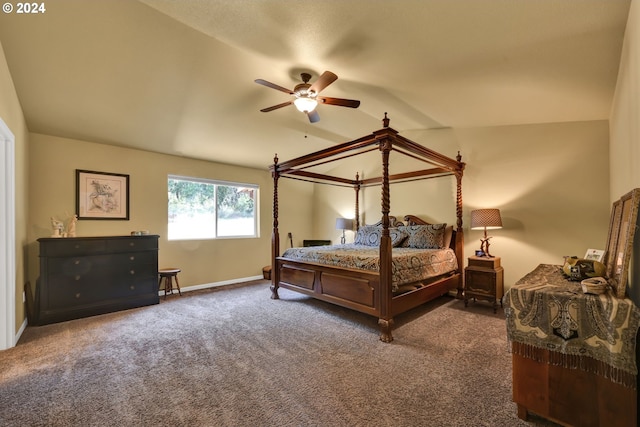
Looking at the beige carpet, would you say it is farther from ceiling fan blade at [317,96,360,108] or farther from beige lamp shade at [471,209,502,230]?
ceiling fan blade at [317,96,360,108]

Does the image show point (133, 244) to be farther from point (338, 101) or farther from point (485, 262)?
point (485, 262)

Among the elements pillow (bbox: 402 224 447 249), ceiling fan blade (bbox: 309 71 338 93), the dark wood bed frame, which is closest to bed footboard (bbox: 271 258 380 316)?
the dark wood bed frame

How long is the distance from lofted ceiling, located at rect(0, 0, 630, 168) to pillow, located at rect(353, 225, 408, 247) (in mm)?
1921

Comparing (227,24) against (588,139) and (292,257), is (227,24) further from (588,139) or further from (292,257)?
(588,139)

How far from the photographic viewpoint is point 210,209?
17.3ft

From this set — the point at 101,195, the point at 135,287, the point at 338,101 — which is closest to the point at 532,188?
the point at 338,101

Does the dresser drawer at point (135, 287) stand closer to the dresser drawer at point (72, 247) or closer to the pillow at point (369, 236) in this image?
the dresser drawer at point (72, 247)

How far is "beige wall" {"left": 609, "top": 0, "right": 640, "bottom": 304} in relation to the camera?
1639 mm

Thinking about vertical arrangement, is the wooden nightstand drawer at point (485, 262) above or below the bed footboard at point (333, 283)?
above

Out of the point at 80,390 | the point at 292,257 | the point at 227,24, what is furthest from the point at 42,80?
the point at 292,257

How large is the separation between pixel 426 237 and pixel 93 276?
4748mm

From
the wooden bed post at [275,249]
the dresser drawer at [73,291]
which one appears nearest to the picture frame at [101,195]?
the dresser drawer at [73,291]

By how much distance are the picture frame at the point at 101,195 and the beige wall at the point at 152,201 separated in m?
0.07

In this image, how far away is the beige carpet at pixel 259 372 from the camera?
1.68 metres
